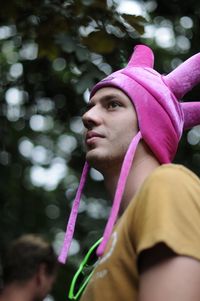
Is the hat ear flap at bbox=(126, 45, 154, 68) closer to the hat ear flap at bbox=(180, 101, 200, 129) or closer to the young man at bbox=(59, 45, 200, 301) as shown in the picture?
the young man at bbox=(59, 45, 200, 301)

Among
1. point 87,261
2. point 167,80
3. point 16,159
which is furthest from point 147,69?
point 16,159

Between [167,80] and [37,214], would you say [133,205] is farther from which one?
[37,214]

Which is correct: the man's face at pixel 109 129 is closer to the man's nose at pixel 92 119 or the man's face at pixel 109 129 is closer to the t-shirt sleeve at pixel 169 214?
the man's nose at pixel 92 119

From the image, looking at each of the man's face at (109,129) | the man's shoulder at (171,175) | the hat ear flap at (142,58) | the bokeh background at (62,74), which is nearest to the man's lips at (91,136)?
the man's face at (109,129)

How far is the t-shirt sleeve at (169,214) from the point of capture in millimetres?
2176

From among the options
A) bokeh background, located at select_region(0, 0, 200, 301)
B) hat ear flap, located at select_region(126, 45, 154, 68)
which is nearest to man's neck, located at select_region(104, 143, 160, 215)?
hat ear flap, located at select_region(126, 45, 154, 68)

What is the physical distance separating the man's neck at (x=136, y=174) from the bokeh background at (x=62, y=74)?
75.7 inches

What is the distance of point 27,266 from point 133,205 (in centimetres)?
321

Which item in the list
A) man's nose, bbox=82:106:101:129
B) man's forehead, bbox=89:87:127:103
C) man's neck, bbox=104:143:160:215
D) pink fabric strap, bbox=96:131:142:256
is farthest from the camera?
man's forehead, bbox=89:87:127:103

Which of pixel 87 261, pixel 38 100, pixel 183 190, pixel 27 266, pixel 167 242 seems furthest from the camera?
pixel 38 100

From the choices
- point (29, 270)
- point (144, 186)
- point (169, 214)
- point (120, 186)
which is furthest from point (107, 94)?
point (29, 270)

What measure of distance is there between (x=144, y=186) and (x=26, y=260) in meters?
3.23

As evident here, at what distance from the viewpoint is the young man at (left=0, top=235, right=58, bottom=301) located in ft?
17.3

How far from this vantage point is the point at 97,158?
2.84m
